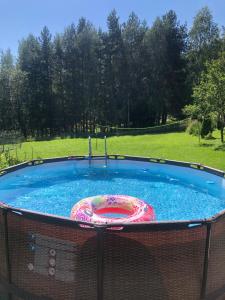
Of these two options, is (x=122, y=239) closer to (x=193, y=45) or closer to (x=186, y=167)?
(x=186, y=167)

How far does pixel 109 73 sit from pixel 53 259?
39.4 metres

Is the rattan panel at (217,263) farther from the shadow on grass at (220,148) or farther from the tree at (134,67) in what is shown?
the tree at (134,67)

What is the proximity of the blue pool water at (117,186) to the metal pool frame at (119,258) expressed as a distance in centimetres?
660

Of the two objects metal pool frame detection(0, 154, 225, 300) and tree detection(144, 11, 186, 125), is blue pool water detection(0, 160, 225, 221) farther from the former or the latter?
tree detection(144, 11, 186, 125)

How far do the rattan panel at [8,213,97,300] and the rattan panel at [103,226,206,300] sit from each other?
0.84 ft

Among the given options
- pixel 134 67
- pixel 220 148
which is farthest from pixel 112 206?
pixel 134 67

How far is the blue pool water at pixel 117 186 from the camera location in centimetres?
1280

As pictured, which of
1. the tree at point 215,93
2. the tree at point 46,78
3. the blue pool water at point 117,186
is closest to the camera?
the blue pool water at point 117,186

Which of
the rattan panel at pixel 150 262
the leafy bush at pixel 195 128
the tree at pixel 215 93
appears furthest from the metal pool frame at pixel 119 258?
the leafy bush at pixel 195 128

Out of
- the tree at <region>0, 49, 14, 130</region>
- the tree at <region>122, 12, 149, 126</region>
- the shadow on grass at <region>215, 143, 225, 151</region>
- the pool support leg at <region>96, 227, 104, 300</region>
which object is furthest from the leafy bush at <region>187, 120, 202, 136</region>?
the tree at <region>0, 49, 14, 130</region>

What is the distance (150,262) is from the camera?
4.87m

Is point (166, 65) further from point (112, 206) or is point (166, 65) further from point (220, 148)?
point (112, 206)

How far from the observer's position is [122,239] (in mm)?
4809

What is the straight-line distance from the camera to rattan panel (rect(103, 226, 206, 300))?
4812mm
